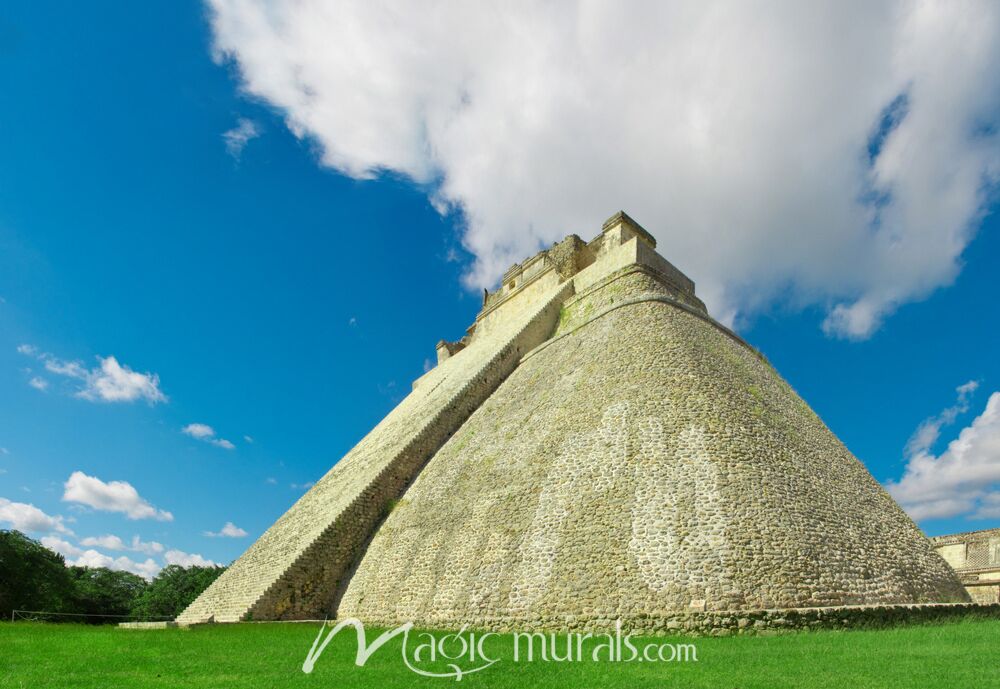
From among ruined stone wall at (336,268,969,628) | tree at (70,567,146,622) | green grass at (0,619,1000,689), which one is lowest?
green grass at (0,619,1000,689)

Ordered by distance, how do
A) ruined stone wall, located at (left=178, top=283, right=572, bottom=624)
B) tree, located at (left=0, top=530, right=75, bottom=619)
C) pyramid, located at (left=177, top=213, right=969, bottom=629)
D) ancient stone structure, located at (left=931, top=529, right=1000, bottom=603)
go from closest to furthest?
1. pyramid, located at (left=177, top=213, right=969, bottom=629)
2. ruined stone wall, located at (left=178, top=283, right=572, bottom=624)
3. ancient stone structure, located at (left=931, top=529, right=1000, bottom=603)
4. tree, located at (left=0, top=530, right=75, bottom=619)

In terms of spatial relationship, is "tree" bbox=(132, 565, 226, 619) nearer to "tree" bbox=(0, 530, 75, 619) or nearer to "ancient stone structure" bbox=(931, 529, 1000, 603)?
"tree" bbox=(0, 530, 75, 619)

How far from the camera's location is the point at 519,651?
7242mm

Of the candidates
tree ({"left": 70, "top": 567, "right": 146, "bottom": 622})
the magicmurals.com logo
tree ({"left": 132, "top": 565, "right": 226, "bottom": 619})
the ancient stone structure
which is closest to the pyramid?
the magicmurals.com logo

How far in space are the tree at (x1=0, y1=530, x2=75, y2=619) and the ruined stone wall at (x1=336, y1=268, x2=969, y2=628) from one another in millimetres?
28232

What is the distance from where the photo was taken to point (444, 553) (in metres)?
10.9

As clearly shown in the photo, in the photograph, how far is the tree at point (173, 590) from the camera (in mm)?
46438

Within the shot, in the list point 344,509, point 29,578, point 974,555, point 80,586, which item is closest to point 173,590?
point 80,586

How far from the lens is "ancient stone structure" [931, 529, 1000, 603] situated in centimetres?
2033

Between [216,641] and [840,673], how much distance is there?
Result: 8.90 meters

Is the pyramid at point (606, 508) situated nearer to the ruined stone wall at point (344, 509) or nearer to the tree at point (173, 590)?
the ruined stone wall at point (344, 509)

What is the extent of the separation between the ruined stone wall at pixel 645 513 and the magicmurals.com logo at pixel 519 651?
1.80ft

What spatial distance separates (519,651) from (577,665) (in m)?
1.14

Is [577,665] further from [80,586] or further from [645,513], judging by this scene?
[80,586]
